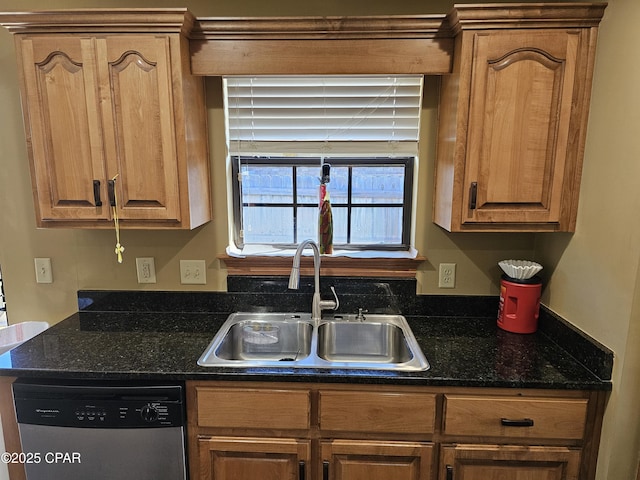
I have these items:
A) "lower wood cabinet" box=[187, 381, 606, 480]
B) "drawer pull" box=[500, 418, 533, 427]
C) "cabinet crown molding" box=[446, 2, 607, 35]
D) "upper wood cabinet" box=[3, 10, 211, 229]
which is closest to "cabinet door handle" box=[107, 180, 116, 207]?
"upper wood cabinet" box=[3, 10, 211, 229]

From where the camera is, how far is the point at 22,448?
1.43m

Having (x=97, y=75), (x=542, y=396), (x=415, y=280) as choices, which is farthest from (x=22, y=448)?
(x=542, y=396)

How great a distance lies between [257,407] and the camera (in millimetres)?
Answer: 1381

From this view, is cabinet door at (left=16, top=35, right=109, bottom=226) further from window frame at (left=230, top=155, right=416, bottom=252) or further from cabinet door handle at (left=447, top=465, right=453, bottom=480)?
cabinet door handle at (left=447, top=465, right=453, bottom=480)

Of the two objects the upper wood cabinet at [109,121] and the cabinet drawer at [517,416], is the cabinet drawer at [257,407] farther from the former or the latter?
the upper wood cabinet at [109,121]

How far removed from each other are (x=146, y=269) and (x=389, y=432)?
1.34 m

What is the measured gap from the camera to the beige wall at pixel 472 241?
1.26 m

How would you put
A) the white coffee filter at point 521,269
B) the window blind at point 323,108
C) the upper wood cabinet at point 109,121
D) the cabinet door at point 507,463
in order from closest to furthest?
the cabinet door at point 507,463 < the upper wood cabinet at point 109,121 < the white coffee filter at point 521,269 < the window blind at point 323,108

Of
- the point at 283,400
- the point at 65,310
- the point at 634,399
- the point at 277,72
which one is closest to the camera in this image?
the point at 634,399

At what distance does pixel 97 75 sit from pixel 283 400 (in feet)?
4.54

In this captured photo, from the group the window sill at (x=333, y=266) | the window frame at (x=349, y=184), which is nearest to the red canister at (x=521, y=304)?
the window sill at (x=333, y=266)

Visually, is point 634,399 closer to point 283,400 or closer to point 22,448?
point 283,400

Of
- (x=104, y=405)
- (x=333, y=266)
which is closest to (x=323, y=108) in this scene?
(x=333, y=266)

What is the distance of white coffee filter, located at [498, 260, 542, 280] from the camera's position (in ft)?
5.46
